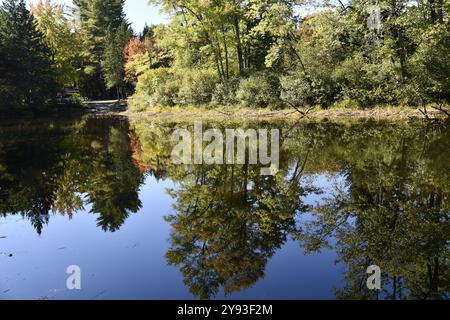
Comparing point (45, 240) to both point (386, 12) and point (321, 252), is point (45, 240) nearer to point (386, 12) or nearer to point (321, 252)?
point (321, 252)

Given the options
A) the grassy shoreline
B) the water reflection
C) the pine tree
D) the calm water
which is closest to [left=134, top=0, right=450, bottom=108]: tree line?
the grassy shoreline

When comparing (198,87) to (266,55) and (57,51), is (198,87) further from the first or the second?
(57,51)

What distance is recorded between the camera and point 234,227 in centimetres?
755

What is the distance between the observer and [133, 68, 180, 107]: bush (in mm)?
38281

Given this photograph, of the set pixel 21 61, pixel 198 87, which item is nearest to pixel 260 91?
pixel 198 87

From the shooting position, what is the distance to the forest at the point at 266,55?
2410cm

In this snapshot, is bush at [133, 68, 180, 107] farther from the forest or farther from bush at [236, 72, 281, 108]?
bush at [236, 72, 281, 108]

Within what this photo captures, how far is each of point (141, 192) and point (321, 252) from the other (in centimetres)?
570

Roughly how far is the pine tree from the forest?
0.10 metres

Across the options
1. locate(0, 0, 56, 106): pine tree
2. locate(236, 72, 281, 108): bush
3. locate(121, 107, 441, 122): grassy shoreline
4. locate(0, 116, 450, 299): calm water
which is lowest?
locate(0, 116, 450, 299): calm water

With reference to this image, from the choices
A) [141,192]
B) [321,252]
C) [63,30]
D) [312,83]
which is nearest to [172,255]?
[321,252]

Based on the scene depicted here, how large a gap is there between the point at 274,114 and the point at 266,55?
11487 millimetres

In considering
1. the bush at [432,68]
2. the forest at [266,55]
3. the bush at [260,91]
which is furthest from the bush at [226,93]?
the bush at [432,68]

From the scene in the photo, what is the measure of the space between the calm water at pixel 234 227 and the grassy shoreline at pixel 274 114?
10.4 m
